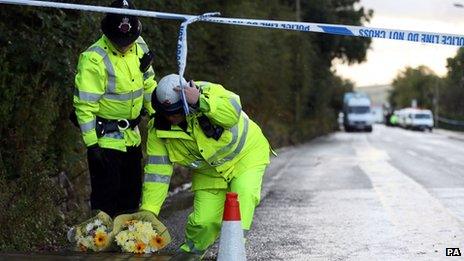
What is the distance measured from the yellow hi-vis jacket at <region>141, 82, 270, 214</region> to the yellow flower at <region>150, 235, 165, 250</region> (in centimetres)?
21

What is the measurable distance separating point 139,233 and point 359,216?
4.87 meters

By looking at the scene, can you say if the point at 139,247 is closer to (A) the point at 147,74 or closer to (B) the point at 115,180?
(B) the point at 115,180

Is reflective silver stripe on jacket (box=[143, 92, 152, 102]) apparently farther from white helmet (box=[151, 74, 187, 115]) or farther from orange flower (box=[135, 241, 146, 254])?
orange flower (box=[135, 241, 146, 254])

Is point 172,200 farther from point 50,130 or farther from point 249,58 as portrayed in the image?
point 249,58

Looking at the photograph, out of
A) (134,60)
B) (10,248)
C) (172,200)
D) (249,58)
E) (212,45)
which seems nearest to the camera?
(134,60)

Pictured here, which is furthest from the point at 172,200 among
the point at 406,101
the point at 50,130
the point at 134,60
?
the point at 406,101

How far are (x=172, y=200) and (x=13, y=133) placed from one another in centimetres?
422

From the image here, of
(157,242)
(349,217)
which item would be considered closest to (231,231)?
(157,242)

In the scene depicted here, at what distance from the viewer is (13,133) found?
23.4ft

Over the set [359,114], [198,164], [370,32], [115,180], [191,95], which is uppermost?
[370,32]

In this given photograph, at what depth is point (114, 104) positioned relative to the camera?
5.34 meters

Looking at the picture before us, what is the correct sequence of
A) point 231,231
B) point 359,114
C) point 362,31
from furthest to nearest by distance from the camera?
point 359,114 → point 362,31 → point 231,231

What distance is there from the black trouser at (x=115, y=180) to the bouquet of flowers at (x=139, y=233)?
0.48 m

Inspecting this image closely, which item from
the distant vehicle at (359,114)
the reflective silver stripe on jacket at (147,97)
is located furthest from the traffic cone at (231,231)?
the distant vehicle at (359,114)
